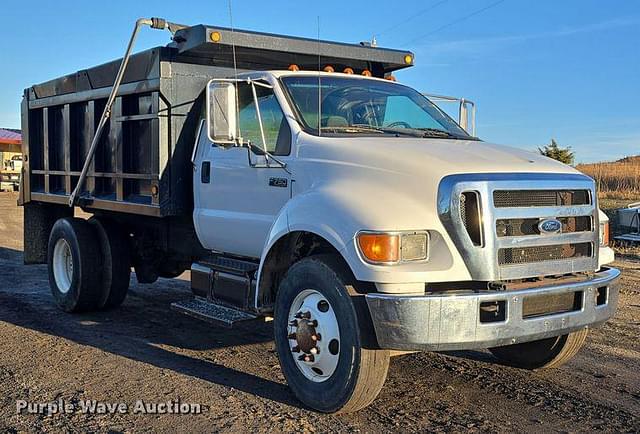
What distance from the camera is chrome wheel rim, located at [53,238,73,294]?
8.41 meters

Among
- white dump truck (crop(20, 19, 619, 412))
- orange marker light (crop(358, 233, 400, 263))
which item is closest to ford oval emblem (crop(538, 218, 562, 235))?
white dump truck (crop(20, 19, 619, 412))

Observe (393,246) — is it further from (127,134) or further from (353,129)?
(127,134)

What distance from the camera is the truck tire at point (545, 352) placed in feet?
17.9

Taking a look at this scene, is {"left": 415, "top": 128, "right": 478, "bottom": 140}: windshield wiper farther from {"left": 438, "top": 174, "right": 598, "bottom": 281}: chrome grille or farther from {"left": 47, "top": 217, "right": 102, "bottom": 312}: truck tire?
{"left": 47, "top": 217, "right": 102, "bottom": 312}: truck tire

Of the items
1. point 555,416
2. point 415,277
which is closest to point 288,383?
point 415,277

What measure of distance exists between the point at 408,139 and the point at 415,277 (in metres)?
1.41

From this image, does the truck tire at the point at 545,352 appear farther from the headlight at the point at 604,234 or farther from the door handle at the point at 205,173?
the door handle at the point at 205,173

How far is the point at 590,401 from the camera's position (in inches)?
194

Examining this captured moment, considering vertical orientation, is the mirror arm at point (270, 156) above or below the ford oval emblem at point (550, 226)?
above

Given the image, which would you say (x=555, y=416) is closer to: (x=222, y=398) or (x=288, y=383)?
(x=288, y=383)

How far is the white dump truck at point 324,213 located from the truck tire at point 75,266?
3 centimetres

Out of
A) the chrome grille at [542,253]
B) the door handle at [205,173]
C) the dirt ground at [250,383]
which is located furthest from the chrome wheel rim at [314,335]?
the door handle at [205,173]

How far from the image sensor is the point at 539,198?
14.9 feet

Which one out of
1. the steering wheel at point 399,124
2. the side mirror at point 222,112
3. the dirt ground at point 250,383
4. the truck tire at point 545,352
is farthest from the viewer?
the steering wheel at point 399,124
